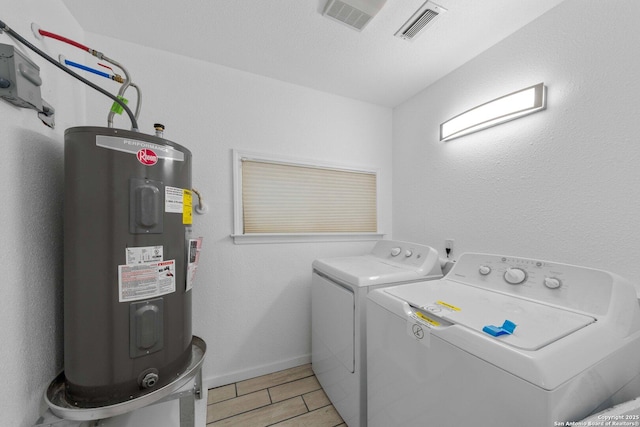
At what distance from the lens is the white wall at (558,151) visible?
3.26 ft

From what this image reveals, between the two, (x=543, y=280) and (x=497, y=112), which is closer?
(x=543, y=280)

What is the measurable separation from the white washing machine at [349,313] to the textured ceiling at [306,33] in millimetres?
1344

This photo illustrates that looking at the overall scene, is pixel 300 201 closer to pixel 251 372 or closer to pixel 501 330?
pixel 251 372

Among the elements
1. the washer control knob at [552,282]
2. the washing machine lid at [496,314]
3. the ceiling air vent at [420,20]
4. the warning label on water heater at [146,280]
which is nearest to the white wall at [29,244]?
the warning label on water heater at [146,280]

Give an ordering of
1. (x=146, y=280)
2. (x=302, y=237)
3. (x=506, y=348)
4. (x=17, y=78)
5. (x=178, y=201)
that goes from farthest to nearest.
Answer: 1. (x=302, y=237)
2. (x=178, y=201)
3. (x=146, y=280)
4. (x=17, y=78)
5. (x=506, y=348)

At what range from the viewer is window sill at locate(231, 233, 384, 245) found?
171 cm

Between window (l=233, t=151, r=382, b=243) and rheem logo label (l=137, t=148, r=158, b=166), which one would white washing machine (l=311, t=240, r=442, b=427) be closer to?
window (l=233, t=151, r=382, b=243)

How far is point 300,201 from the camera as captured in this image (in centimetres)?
190

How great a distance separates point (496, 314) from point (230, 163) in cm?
172

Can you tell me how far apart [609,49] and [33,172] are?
8.07 feet

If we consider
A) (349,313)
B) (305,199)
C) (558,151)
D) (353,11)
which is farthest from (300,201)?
(558,151)

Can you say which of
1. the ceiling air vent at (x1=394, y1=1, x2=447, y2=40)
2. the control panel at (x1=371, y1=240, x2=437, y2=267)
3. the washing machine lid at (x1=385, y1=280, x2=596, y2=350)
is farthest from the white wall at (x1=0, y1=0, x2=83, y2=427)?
the control panel at (x1=371, y1=240, x2=437, y2=267)

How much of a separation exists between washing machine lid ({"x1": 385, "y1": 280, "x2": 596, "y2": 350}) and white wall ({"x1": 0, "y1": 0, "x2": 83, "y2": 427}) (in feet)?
4.53

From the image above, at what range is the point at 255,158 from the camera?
5.70 ft
